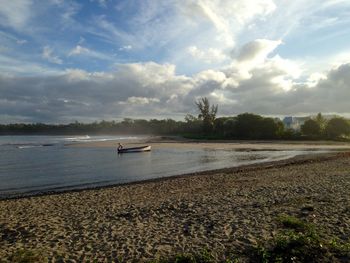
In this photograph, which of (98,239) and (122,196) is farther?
(122,196)

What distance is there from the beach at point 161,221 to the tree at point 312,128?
262 feet

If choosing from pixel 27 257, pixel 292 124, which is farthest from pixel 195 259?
pixel 292 124

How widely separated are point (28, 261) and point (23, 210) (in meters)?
7.43

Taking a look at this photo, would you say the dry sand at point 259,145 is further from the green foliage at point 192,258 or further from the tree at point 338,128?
the green foliage at point 192,258

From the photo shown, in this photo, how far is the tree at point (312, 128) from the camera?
297 ft

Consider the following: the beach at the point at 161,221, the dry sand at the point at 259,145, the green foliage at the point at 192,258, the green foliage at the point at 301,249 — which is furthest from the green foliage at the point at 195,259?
the dry sand at the point at 259,145

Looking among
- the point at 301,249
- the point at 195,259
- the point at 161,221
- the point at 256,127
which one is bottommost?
the point at 161,221

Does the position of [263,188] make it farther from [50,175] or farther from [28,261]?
[50,175]

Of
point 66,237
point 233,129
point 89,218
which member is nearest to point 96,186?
point 89,218

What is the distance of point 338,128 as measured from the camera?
291 feet

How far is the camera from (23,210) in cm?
1409

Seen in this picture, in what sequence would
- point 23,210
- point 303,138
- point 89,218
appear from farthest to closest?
point 303,138, point 23,210, point 89,218

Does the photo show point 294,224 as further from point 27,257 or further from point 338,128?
point 338,128

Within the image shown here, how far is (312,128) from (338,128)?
20.4 feet
